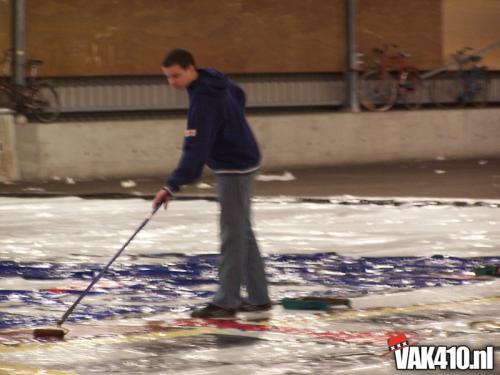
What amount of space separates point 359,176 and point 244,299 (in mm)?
14547

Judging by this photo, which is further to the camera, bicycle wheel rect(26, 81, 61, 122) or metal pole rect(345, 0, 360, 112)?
metal pole rect(345, 0, 360, 112)

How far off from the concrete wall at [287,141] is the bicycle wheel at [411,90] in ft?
2.32

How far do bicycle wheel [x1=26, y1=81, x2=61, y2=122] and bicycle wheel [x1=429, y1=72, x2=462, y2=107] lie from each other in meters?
8.96

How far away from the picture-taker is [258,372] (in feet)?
24.4

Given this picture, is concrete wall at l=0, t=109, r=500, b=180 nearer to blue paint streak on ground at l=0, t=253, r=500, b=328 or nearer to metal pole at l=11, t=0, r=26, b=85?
metal pole at l=11, t=0, r=26, b=85

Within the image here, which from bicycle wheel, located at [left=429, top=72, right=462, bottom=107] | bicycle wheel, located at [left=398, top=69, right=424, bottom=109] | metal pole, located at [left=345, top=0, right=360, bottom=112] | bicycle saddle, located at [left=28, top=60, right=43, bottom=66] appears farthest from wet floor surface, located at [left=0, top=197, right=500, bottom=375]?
bicycle wheel, located at [left=429, top=72, right=462, bottom=107]

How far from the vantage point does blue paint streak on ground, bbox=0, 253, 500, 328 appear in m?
10.1

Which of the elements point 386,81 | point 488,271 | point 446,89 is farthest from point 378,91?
point 488,271

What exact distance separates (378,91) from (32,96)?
7.62 meters

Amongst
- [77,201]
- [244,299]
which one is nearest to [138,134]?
[77,201]

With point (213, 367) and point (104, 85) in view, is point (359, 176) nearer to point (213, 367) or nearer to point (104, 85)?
point (104, 85)

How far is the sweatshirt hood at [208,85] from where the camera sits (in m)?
9.52

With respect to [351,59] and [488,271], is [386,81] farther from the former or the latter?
[488,271]

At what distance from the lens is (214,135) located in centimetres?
948
